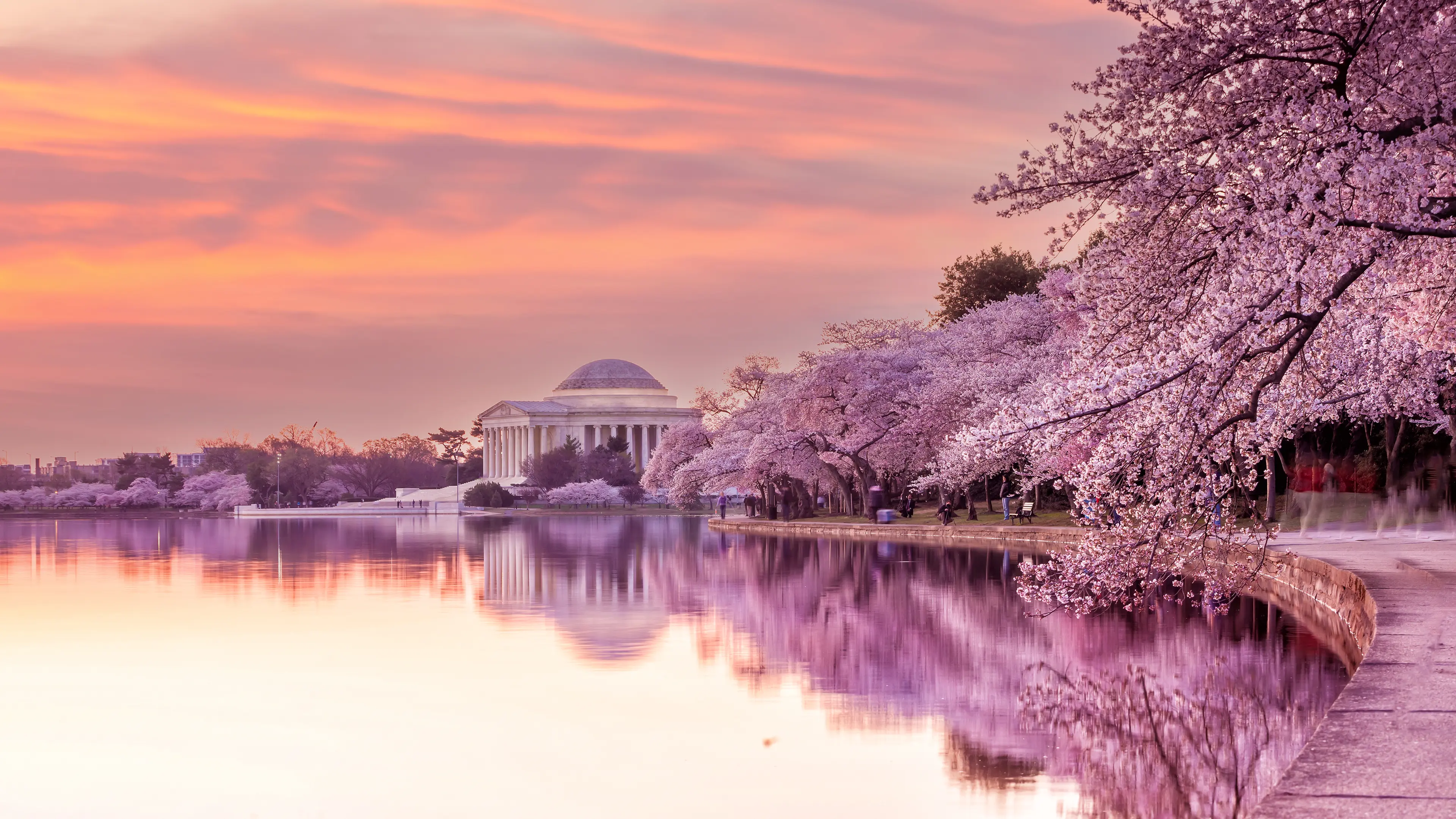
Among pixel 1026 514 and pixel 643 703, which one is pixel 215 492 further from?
pixel 643 703

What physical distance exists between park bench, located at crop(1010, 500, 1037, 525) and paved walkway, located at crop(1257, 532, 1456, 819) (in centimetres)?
3891

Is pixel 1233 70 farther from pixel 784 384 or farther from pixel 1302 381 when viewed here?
pixel 784 384

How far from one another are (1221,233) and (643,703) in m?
7.10

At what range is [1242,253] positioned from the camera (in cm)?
1272

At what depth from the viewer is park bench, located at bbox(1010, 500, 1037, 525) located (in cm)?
5847

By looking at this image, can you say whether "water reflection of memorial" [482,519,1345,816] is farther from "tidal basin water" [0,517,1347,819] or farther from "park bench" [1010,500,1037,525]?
"park bench" [1010,500,1037,525]

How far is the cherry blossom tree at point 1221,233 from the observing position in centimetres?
1255

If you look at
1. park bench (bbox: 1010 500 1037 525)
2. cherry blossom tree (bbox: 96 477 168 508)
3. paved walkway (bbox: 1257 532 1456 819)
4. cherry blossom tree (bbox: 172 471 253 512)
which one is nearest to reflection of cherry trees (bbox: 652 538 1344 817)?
paved walkway (bbox: 1257 532 1456 819)

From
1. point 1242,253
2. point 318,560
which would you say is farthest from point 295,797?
point 318,560

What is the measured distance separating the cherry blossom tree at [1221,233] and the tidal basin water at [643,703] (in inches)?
78.0

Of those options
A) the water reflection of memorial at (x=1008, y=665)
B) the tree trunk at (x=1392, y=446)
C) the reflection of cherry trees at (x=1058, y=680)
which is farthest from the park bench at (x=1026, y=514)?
the reflection of cherry trees at (x=1058, y=680)

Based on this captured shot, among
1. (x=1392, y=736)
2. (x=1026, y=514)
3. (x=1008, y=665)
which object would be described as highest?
(x=1026, y=514)

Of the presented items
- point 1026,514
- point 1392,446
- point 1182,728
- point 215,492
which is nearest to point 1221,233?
point 1182,728

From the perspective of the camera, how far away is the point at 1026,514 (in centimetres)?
5862
